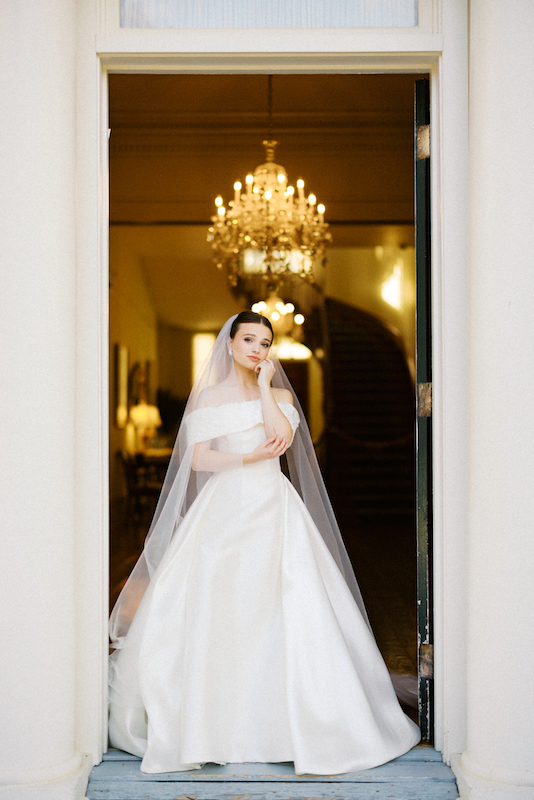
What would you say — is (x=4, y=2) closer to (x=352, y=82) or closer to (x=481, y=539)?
(x=481, y=539)

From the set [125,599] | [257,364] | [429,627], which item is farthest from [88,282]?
[429,627]

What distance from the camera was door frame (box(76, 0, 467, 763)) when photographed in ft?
8.85

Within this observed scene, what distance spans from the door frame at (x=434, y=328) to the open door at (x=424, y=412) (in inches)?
3.1

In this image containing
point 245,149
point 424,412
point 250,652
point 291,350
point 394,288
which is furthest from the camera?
point 291,350

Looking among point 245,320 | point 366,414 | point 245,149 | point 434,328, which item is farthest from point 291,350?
point 434,328

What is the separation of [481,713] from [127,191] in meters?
7.62

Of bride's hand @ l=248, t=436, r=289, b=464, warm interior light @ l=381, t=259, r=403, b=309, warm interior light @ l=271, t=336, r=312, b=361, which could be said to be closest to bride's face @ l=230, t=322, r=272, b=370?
bride's hand @ l=248, t=436, r=289, b=464

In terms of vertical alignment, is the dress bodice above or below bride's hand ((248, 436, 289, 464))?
above

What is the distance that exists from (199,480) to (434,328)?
3.76 ft

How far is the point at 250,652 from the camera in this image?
2.72 m

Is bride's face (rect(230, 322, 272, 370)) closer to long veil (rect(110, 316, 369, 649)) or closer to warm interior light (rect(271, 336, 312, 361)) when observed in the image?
long veil (rect(110, 316, 369, 649))

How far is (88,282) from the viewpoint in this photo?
8.96 feet

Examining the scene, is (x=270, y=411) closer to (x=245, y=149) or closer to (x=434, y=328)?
(x=434, y=328)

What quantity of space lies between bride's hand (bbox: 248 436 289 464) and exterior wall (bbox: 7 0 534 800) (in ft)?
1.99
